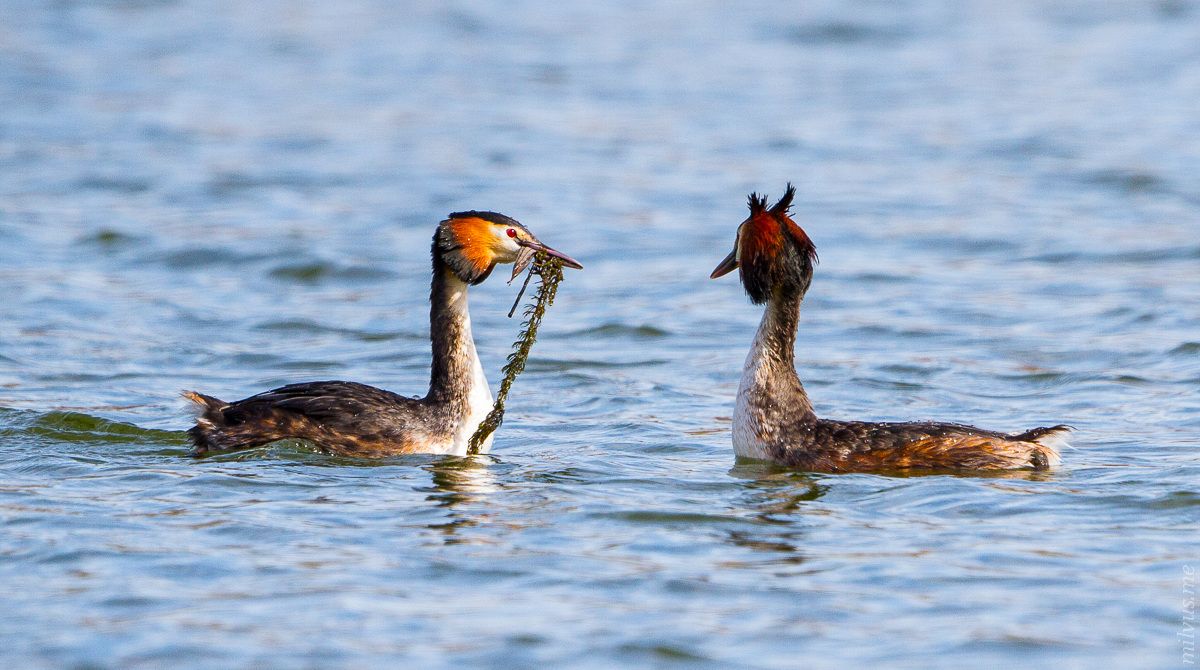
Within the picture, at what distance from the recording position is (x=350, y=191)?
19547mm

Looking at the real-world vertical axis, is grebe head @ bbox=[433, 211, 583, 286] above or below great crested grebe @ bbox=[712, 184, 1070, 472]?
above

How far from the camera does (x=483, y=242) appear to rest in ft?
30.9

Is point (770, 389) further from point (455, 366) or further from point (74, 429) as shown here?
point (74, 429)

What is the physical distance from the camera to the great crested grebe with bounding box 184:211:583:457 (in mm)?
9094

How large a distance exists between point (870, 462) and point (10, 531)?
447cm

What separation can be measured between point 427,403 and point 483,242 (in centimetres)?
101

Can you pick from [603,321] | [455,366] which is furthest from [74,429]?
[603,321]

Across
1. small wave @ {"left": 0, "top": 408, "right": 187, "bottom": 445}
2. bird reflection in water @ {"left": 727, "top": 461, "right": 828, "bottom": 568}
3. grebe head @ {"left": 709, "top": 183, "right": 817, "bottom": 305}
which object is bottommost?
bird reflection in water @ {"left": 727, "top": 461, "right": 828, "bottom": 568}

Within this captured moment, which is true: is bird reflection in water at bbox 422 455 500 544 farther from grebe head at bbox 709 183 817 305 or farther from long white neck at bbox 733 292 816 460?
grebe head at bbox 709 183 817 305

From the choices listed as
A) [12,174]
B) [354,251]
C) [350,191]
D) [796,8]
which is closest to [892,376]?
[354,251]

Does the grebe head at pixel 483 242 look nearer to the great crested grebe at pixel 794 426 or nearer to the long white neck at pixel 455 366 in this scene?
the long white neck at pixel 455 366

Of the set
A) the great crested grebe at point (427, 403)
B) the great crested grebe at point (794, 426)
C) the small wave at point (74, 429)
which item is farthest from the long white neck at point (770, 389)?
the small wave at point (74, 429)

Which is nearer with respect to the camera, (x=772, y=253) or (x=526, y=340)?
(x=772, y=253)

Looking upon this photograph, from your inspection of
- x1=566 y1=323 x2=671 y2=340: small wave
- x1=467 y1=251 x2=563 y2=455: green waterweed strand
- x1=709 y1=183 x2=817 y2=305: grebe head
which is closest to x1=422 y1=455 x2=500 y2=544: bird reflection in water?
x1=467 y1=251 x2=563 y2=455: green waterweed strand
